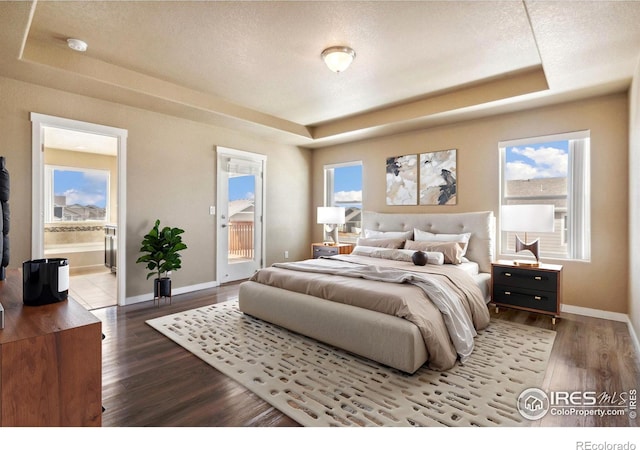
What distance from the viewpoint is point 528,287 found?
11.5 ft

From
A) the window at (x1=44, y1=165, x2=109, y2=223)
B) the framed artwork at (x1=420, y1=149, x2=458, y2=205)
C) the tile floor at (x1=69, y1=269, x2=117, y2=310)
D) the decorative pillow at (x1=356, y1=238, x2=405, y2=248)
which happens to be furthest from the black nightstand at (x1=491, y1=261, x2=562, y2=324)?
the window at (x1=44, y1=165, x2=109, y2=223)

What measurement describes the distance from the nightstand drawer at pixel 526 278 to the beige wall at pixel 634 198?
24.0 inches

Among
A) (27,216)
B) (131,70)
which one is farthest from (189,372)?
(131,70)

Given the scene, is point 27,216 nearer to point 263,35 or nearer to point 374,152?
point 263,35

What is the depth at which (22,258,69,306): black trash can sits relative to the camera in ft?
4.49

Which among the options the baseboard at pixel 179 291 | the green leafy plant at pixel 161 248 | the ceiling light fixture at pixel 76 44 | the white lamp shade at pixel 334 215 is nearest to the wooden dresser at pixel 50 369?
the ceiling light fixture at pixel 76 44

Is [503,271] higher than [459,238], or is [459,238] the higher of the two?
[459,238]

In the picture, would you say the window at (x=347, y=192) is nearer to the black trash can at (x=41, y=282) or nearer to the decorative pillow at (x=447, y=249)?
the decorative pillow at (x=447, y=249)

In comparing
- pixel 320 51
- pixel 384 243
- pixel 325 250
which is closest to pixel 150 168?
pixel 320 51

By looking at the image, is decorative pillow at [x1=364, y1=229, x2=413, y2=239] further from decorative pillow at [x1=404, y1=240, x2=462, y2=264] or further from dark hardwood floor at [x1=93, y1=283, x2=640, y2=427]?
dark hardwood floor at [x1=93, y1=283, x2=640, y2=427]

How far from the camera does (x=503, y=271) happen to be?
144 inches

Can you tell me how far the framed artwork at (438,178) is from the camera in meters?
4.62

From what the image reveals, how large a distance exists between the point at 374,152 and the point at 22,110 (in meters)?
4.58

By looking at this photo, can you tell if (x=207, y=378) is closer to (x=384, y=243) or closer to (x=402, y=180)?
(x=384, y=243)
